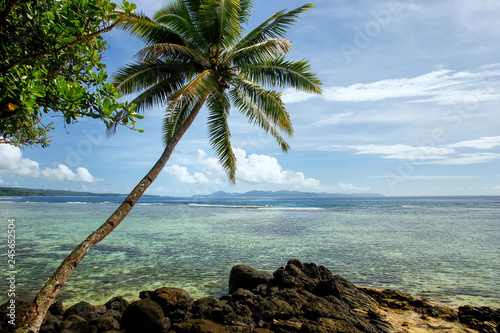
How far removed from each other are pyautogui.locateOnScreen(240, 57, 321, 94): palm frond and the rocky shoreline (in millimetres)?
5468

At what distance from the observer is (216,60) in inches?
337

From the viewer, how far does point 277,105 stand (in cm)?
942

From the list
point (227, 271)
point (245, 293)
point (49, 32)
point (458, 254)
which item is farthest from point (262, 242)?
point (49, 32)

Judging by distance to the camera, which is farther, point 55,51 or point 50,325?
point 50,325

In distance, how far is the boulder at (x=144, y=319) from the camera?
516 centimetres

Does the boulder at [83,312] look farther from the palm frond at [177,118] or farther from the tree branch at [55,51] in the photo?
the palm frond at [177,118]

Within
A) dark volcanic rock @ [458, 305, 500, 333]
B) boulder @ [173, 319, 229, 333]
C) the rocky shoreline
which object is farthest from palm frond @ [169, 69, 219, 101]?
dark volcanic rock @ [458, 305, 500, 333]

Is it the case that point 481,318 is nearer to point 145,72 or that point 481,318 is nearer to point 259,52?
point 259,52

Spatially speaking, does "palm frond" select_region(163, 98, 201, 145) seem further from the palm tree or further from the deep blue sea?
the deep blue sea

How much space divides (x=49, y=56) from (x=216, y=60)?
507cm

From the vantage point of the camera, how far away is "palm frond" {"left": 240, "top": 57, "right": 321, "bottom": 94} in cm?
923

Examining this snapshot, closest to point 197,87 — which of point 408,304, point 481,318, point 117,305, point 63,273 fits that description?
point 63,273

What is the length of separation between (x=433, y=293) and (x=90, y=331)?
8.07 m

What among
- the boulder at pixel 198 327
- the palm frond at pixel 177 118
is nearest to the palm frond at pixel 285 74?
the palm frond at pixel 177 118
